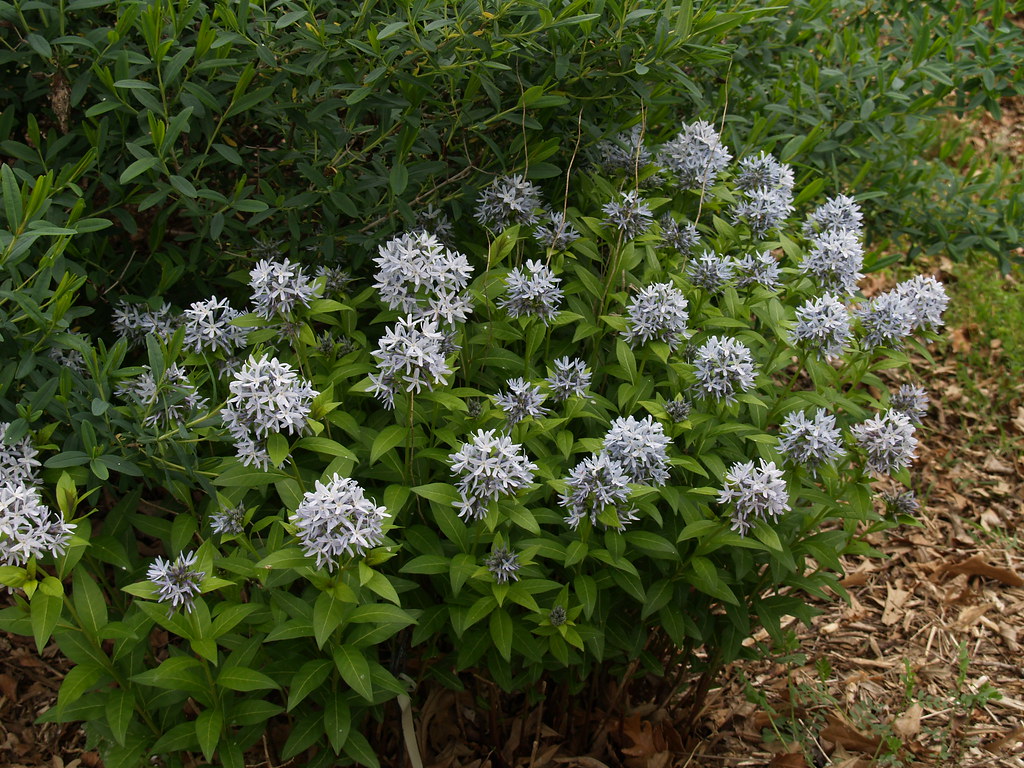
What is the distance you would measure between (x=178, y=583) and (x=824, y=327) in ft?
6.68

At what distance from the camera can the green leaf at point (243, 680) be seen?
2.52m

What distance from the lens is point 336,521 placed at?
2242 mm

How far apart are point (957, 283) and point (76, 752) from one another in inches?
225

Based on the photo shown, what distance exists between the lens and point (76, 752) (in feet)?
11.4

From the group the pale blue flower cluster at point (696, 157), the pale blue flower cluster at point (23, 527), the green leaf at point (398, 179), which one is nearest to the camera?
the pale blue flower cluster at point (23, 527)

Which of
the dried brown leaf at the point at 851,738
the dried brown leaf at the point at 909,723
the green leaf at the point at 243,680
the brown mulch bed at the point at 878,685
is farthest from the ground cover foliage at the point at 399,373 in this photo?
the dried brown leaf at the point at 909,723

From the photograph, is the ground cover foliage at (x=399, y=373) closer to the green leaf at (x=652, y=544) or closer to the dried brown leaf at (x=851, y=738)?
the green leaf at (x=652, y=544)

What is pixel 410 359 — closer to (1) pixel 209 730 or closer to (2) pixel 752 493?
(2) pixel 752 493

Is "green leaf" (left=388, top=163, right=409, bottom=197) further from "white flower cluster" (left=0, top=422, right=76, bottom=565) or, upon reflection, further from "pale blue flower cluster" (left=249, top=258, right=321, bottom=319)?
"white flower cluster" (left=0, top=422, right=76, bottom=565)

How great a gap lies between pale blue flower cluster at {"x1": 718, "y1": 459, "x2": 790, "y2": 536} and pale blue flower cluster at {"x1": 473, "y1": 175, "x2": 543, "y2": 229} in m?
1.16

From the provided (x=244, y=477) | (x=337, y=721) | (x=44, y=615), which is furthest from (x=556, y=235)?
(x=44, y=615)

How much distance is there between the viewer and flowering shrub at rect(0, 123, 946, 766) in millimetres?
2525

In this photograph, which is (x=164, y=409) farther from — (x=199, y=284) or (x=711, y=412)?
(x=711, y=412)

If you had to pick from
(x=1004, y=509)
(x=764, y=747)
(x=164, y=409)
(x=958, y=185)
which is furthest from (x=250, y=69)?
(x=1004, y=509)
